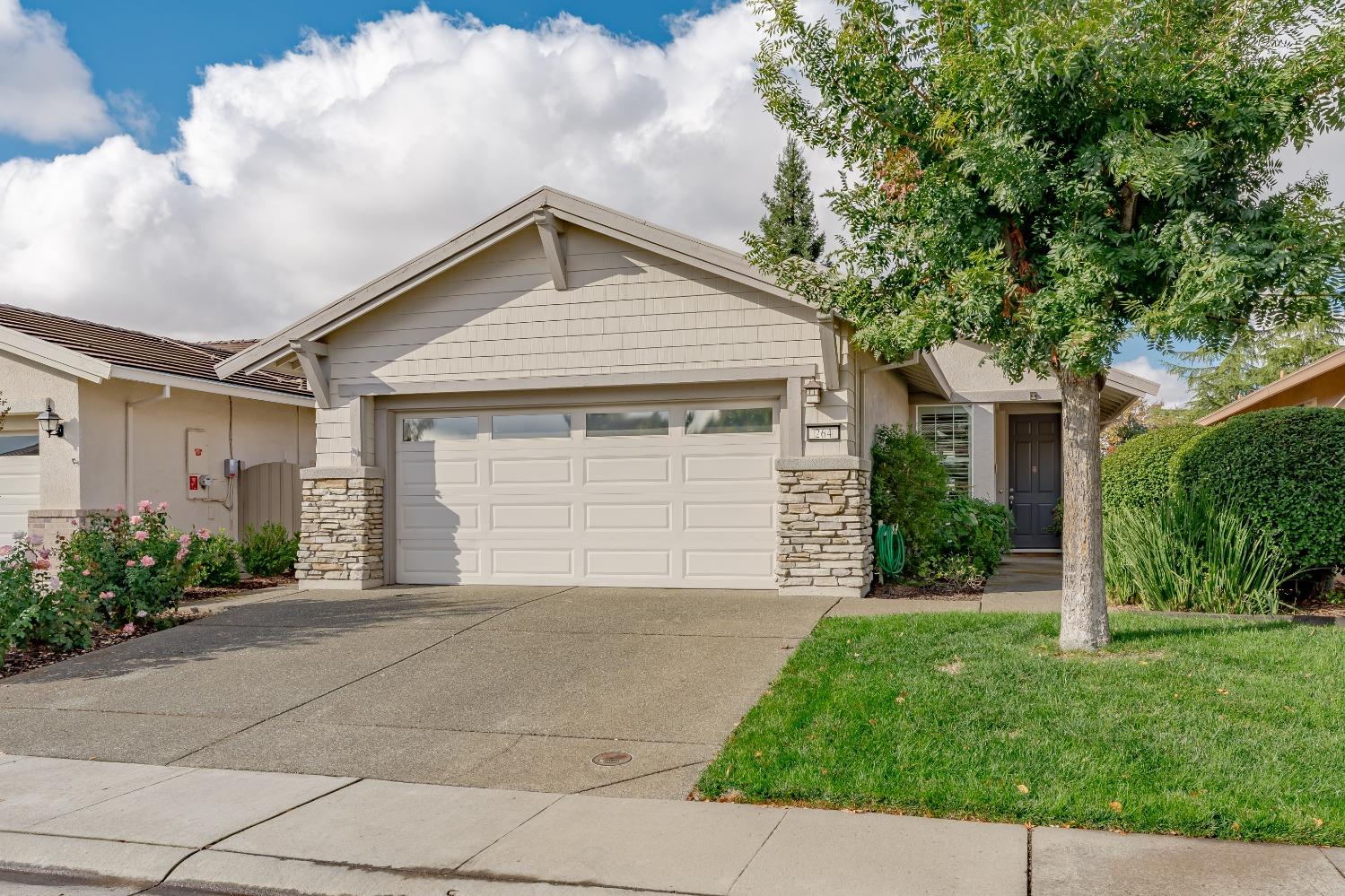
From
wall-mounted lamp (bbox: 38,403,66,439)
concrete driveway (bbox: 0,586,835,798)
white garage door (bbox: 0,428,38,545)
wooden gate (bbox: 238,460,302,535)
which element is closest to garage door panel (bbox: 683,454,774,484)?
concrete driveway (bbox: 0,586,835,798)

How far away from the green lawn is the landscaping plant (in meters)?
1.01

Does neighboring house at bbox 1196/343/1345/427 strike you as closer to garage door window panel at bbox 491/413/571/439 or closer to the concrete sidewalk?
garage door window panel at bbox 491/413/571/439

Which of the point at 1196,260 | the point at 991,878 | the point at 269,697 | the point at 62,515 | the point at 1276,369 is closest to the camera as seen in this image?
the point at 991,878

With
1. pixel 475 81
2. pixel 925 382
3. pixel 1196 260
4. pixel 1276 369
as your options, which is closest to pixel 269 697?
pixel 1196 260

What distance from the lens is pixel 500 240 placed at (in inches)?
448

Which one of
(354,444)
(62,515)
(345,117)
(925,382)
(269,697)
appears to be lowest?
(269,697)

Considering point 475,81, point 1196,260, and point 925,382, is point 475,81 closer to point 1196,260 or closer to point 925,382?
point 925,382

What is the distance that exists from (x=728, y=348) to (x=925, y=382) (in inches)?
203

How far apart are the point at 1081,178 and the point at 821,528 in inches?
184

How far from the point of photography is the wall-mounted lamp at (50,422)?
41.6 ft

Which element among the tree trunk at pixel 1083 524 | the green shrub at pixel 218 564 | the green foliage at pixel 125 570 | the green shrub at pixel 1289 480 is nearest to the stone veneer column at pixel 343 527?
the green shrub at pixel 218 564

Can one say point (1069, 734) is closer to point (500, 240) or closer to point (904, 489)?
point (904, 489)

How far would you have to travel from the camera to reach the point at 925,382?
14914mm

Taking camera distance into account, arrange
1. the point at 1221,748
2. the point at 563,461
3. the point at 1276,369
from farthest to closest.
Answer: the point at 1276,369
the point at 563,461
the point at 1221,748
